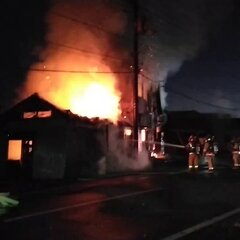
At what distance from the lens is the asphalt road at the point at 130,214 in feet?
24.5

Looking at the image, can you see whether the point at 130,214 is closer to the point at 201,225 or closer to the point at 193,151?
the point at 201,225

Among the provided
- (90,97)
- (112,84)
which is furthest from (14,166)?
(112,84)

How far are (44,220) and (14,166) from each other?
548 inches

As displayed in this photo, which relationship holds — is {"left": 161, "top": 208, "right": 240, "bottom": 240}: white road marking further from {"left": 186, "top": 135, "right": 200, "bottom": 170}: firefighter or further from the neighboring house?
{"left": 186, "top": 135, "right": 200, "bottom": 170}: firefighter

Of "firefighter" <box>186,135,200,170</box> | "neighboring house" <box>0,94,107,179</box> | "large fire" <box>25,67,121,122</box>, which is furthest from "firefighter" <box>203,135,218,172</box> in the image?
"large fire" <box>25,67,121,122</box>

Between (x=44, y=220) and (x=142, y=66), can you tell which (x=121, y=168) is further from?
(x=44, y=220)

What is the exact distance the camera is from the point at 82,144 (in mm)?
20641

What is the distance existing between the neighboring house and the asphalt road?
19.2ft

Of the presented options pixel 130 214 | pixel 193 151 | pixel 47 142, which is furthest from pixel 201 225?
pixel 193 151

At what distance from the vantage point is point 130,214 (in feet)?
29.9

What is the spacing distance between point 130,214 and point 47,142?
445 inches

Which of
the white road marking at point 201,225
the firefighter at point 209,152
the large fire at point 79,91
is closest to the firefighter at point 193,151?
the firefighter at point 209,152

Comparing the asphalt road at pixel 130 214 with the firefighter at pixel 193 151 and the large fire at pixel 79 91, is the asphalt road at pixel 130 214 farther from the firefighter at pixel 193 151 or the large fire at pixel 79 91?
the large fire at pixel 79 91

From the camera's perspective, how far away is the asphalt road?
7469 mm
